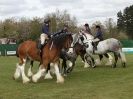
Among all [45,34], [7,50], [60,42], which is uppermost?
[45,34]

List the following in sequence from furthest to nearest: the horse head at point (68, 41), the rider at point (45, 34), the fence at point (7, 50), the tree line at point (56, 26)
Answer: the tree line at point (56, 26), the fence at point (7, 50), the rider at point (45, 34), the horse head at point (68, 41)

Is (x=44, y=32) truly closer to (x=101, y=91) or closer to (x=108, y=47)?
(x=101, y=91)

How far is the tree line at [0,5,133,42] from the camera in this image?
262ft

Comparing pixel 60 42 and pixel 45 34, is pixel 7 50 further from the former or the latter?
pixel 60 42

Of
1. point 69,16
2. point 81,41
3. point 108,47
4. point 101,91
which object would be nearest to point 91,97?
point 101,91

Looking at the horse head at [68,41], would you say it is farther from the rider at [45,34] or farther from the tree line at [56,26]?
the tree line at [56,26]

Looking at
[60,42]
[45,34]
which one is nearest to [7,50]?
[45,34]

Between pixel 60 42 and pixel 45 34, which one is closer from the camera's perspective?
pixel 60 42

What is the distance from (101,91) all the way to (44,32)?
16.4 ft

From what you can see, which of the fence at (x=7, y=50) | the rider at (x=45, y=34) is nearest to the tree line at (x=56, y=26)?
the fence at (x=7, y=50)

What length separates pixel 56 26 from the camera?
7931 cm

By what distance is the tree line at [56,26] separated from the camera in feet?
262

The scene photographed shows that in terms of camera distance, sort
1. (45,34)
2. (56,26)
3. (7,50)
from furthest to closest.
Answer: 1. (56,26)
2. (7,50)
3. (45,34)

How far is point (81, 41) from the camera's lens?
21.5 metres
